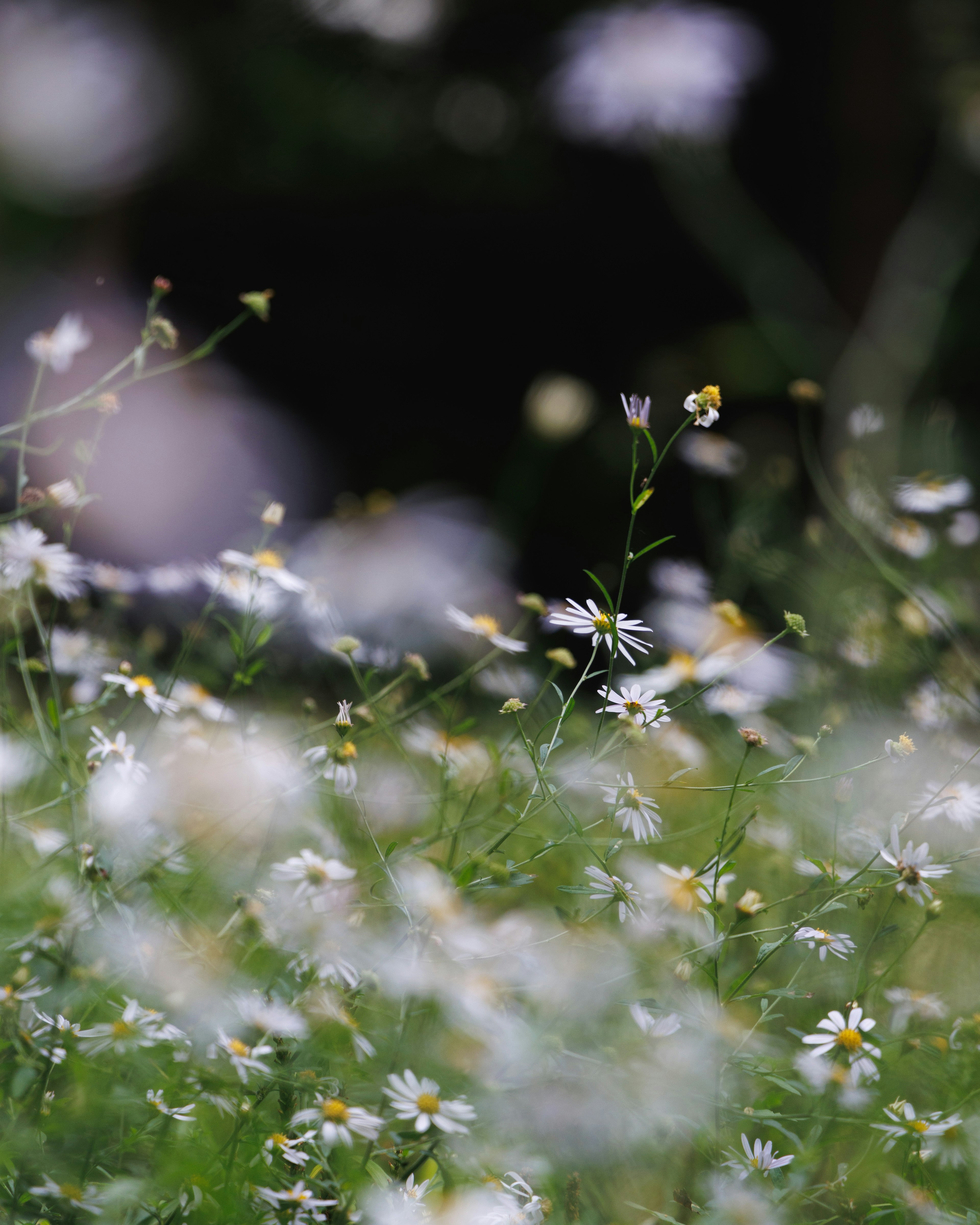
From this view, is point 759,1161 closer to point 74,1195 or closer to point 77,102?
point 74,1195

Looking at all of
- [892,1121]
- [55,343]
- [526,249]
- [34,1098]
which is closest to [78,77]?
[526,249]

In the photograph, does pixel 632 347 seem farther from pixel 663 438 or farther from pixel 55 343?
pixel 55 343

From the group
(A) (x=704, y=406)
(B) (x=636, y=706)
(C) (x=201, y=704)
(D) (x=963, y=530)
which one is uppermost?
(A) (x=704, y=406)

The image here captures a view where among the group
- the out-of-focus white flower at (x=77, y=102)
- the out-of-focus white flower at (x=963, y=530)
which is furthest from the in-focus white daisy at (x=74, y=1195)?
the out-of-focus white flower at (x=77, y=102)

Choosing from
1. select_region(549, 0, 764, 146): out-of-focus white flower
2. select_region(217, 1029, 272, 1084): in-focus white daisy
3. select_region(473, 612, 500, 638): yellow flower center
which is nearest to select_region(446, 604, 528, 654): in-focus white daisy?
select_region(473, 612, 500, 638): yellow flower center

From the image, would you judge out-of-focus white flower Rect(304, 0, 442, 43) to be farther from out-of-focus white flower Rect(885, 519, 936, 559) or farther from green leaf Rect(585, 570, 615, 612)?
green leaf Rect(585, 570, 615, 612)

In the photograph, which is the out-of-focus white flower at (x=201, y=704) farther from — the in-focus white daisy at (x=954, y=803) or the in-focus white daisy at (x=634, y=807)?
the in-focus white daisy at (x=954, y=803)

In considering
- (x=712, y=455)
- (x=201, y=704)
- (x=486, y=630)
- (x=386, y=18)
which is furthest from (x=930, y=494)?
(x=386, y=18)
